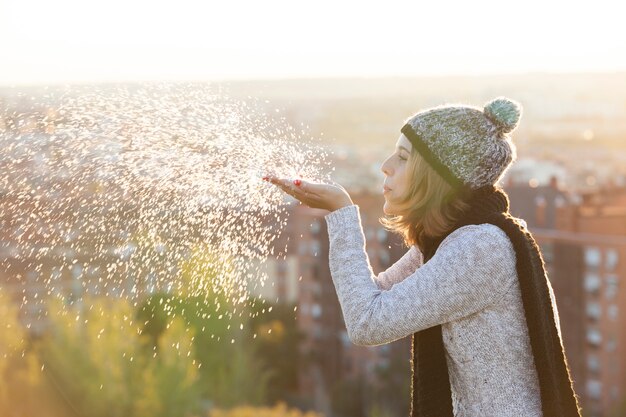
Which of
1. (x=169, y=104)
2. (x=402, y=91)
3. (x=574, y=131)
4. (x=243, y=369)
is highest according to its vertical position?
(x=169, y=104)

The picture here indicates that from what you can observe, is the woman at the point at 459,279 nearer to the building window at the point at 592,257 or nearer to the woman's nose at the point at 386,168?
the woman's nose at the point at 386,168

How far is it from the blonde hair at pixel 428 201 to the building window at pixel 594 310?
3261 centimetres

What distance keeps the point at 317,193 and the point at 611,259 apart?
104 ft

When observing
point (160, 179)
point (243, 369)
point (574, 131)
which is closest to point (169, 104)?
point (160, 179)

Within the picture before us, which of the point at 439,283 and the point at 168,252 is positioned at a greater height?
the point at 439,283

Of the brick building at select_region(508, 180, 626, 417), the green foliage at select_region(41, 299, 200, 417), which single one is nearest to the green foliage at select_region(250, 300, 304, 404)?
the brick building at select_region(508, 180, 626, 417)

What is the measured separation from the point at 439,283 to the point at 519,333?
0.59 feet

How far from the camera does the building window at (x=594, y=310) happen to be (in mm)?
32906

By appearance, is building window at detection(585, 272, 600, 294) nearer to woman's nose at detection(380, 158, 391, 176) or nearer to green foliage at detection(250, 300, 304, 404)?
green foliage at detection(250, 300, 304, 404)

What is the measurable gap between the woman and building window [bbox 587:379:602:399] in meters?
33.4

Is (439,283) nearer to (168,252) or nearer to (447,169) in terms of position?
(447,169)

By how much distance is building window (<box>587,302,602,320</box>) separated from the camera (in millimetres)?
32906

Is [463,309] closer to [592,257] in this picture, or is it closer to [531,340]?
[531,340]

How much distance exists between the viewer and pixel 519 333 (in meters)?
1.67
